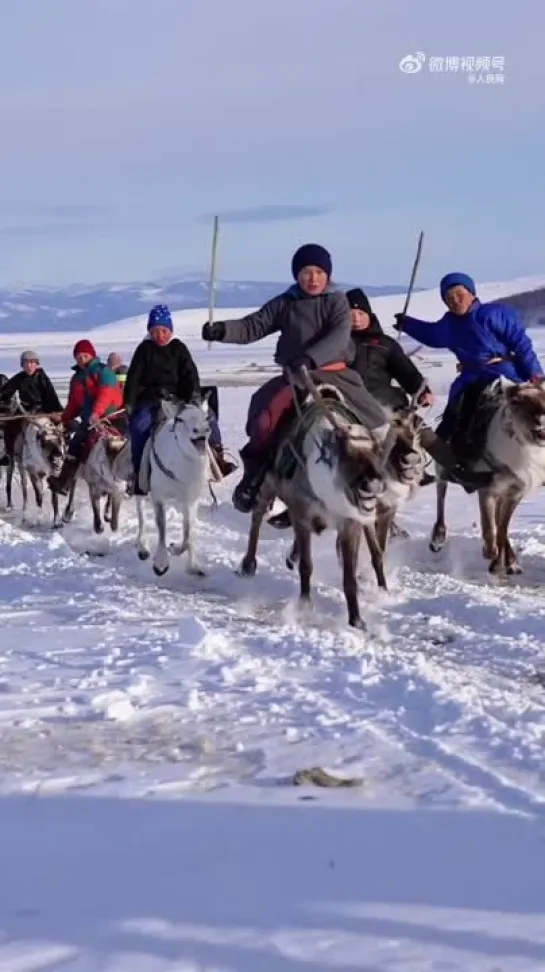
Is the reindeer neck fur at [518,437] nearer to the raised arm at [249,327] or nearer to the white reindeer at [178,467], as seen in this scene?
the raised arm at [249,327]

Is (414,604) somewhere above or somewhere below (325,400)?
below

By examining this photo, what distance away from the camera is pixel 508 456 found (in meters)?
10.6

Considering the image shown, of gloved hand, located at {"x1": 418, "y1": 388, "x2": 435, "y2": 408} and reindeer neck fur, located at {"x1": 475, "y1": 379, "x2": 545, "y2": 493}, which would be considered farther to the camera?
gloved hand, located at {"x1": 418, "y1": 388, "x2": 435, "y2": 408}

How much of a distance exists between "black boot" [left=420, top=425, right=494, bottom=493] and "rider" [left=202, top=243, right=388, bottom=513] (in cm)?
156

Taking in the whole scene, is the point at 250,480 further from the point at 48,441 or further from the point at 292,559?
the point at 48,441

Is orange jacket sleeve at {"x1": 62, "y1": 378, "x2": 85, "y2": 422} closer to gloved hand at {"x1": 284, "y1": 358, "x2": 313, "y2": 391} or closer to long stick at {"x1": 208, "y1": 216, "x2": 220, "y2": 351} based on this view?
long stick at {"x1": 208, "y1": 216, "x2": 220, "y2": 351}

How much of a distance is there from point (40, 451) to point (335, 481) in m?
9.82

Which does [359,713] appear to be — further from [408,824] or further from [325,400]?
[325,400]

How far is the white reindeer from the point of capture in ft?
37.0

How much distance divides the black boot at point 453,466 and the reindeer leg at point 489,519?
111 mm

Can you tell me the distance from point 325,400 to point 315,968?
6.00 m

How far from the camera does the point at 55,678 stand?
22.9ft

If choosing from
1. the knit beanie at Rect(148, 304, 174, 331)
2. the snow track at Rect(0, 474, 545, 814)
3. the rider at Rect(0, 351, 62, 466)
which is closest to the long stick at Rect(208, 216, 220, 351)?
the knit beanie at Rect(148, 304, 174, 331)

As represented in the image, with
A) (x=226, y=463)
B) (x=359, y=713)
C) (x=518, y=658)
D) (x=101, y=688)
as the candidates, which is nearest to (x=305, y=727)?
(x=359, y=713)
